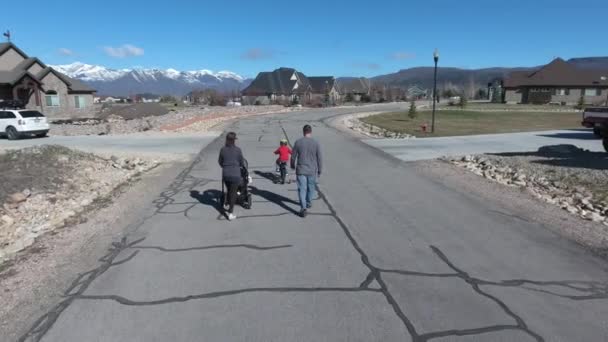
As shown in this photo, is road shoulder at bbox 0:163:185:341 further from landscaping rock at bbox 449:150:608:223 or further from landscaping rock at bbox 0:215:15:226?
landscaping rock at bbox 449:150:608:223

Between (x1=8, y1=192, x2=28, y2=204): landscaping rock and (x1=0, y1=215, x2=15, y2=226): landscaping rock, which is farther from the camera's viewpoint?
(x1=8, y1=192, x2=28, y2=204): landscaping rock

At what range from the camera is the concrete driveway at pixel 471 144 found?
17.2m

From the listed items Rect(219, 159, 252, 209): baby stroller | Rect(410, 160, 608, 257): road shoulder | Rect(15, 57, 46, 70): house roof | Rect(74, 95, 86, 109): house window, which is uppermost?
Rect(15, 57, 46, 70): house roof

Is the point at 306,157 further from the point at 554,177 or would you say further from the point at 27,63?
the point at 27,63

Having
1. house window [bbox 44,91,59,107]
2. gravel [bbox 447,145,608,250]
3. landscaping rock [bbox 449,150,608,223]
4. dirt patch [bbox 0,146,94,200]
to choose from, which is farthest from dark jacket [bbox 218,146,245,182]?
house window [bbox 44,91,59,107]

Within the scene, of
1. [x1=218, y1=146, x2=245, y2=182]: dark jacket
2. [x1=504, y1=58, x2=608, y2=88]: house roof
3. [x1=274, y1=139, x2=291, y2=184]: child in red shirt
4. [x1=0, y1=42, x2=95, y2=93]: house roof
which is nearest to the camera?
[x1=218, y1=146, x2=245, y2=182]: dark jacket

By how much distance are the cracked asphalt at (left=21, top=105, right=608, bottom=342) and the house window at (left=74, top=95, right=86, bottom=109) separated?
1839 inches

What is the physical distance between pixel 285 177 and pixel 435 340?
7.79m

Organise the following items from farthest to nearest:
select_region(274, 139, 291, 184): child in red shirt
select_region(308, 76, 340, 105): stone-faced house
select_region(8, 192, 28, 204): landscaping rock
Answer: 1. select_region(308, 76, 340, 105): stone-faced house
2. select_region(274, 139, 291, 184): child in red shirt
3. select_region(8, 192, 28, 204): landscaping rock

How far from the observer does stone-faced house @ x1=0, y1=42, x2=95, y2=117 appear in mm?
40562

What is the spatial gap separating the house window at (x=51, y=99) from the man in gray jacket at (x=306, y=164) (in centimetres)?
4582

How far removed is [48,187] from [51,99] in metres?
40.9

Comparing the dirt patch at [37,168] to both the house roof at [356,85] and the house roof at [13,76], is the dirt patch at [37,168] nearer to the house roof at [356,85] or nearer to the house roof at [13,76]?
the house roof at [13,76]

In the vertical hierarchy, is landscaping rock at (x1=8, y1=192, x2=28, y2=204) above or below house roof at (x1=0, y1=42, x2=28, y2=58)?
below
